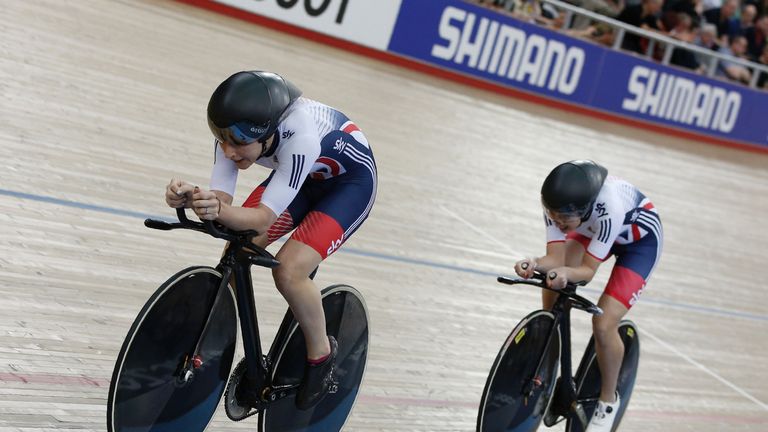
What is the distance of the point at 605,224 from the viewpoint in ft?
11.7

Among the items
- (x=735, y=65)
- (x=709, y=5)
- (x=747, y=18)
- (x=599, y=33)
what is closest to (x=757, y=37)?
(x=747, y=18)

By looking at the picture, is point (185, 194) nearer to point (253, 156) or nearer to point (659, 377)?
point (253, 156)

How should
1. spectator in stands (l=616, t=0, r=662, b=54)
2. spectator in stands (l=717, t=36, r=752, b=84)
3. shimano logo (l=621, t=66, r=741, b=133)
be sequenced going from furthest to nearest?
spectator in stands (l=717, t=36, r=752, b=84) → shimano logo (l=621, t=66, r=741, b=133) → spectator in stands (l=616, t=0, r=662, b=54)

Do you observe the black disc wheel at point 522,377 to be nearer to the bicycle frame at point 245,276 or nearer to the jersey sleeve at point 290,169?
the bicycle frame at point 245,276

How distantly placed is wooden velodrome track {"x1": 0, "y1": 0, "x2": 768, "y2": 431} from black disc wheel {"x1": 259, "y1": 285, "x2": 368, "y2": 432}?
302mm

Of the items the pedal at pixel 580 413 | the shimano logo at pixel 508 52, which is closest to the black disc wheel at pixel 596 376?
the pedal at pixel 580 413

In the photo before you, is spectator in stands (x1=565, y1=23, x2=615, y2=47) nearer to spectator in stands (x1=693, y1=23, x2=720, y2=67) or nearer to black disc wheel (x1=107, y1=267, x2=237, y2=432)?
spectator in stands (x1=693, y1=23, x2=720, y2=67)

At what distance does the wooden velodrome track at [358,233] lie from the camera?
376 cm

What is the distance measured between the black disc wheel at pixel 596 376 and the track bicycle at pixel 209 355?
4.05 ft

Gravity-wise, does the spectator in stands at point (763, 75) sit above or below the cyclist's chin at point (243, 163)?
above

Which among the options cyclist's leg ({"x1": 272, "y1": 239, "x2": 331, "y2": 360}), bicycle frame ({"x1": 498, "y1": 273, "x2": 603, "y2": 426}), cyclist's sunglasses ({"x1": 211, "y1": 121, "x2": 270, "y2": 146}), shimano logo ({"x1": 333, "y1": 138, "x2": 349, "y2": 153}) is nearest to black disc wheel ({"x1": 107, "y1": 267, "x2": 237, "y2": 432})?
cyclist's leg ({"x1": 272, "y1": 239, "x2": 331, "y2": 360})

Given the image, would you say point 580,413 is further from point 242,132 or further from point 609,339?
point 242,132

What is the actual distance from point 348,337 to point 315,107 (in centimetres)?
83

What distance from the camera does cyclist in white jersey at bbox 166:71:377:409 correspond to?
248 cm
